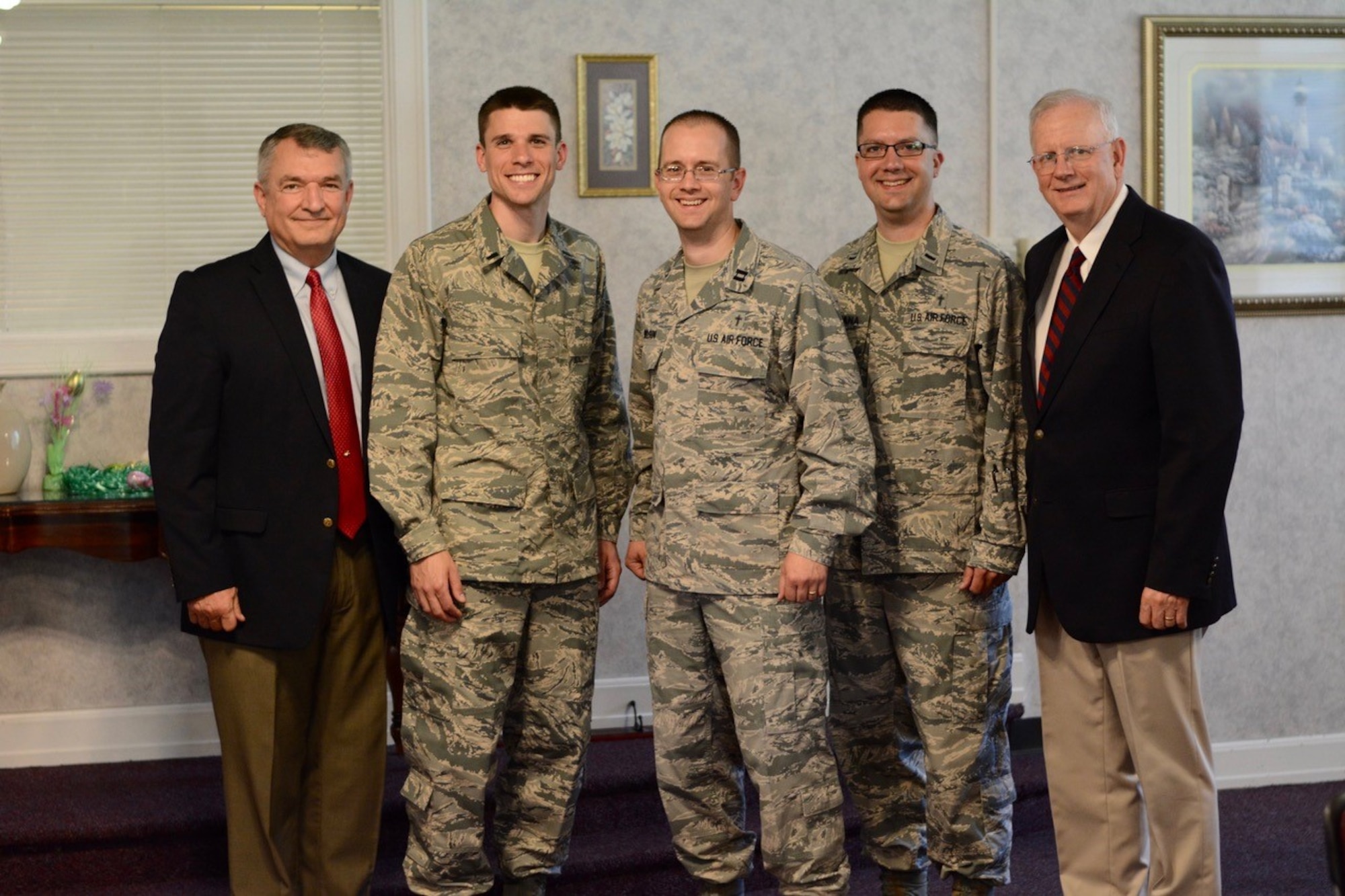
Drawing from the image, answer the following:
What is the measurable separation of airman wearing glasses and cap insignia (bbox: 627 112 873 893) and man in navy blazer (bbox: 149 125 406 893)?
66cm

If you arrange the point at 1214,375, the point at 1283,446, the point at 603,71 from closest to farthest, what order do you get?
the point at 1214,375
the point at 603,71
the point at 1283,446

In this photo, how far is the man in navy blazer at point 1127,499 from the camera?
2.56 metres

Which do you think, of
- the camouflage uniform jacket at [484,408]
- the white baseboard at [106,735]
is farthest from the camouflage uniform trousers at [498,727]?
the white baseboard at [106,735]

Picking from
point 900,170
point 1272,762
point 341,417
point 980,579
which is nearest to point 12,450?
point 341,417

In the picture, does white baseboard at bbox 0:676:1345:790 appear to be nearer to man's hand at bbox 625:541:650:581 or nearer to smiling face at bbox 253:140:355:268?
man's hand at bbox 625:541:650:581

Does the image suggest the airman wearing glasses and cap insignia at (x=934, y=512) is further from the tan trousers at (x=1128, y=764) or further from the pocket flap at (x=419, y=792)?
the pocket flap at (x=419, y=792)

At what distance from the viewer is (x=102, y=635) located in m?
4.10

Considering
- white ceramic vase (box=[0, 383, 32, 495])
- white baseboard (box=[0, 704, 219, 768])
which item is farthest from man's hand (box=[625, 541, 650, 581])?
white ceramic vase (box=[0, 383, 32, 495])

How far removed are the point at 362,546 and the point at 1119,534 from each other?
1577 mm

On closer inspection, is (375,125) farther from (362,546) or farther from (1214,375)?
(1214,375)

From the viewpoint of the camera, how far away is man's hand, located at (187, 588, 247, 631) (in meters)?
2.79

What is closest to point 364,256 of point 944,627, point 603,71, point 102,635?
point 603,71

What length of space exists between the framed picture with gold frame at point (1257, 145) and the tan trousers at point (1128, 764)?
6.93ft

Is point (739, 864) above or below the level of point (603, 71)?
below
